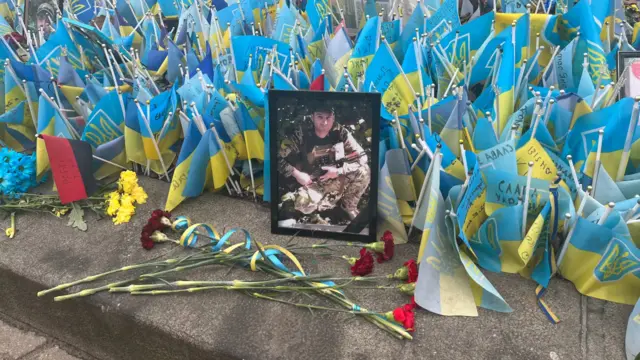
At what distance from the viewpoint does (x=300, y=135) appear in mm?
1898

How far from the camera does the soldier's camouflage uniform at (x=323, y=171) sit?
188cm

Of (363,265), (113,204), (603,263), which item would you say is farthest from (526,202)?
(113,204)

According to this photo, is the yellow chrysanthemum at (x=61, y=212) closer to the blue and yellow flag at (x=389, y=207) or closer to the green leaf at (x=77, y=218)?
the green leaf at (x=77, y=218)

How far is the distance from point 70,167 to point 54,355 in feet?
2.62

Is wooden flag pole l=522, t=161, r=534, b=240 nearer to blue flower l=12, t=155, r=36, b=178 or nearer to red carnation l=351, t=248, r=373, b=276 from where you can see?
red carnation l=351, t=248, r=373, b=276

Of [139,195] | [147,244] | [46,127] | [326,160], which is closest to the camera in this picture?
[326,160]

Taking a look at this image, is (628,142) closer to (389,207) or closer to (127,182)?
(389,207)

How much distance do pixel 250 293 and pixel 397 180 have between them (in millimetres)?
670

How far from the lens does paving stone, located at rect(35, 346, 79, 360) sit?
222 centimetres

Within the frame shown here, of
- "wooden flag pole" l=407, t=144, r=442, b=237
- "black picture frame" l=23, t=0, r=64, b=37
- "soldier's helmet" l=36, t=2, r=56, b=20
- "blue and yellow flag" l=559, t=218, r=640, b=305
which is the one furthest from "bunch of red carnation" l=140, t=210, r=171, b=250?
"soldier's helmet" l=36, t=2, r=56, b=20

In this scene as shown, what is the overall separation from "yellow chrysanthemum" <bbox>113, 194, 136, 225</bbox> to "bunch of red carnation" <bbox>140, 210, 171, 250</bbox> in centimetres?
16

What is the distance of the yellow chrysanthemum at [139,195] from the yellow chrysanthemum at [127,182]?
15 millimetres

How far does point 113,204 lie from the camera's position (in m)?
2.24

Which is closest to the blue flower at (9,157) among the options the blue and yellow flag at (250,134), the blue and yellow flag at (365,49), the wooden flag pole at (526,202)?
the blue and yellow flag at (250,134)
